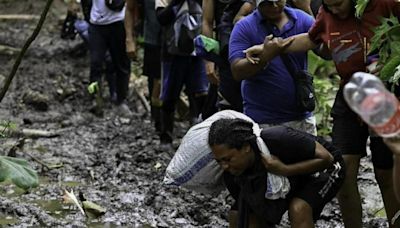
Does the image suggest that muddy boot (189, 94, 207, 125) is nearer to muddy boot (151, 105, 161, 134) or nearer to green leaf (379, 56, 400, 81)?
muddy boot (151, 105, 161, 134)

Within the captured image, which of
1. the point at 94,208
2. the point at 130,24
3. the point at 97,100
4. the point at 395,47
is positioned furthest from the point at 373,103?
the point at 97,100

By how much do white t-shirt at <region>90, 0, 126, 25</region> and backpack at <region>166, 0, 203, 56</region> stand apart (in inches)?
97.6

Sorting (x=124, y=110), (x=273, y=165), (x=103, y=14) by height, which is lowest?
(x=124, y=110)

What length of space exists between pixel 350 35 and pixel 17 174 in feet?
6.55

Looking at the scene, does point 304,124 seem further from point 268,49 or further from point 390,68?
point 390,68

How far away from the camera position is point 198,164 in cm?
495

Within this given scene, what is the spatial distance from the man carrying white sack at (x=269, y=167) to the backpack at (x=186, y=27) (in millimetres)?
3132

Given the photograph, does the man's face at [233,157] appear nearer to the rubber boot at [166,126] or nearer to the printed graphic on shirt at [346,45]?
the printed graphic on shirt at [346,45]

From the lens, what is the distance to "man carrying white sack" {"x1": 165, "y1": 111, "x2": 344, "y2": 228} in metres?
4.66

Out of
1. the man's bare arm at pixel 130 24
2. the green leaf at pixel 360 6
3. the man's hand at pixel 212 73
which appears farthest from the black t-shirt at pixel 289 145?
the man's bare arm at pixel 130 24

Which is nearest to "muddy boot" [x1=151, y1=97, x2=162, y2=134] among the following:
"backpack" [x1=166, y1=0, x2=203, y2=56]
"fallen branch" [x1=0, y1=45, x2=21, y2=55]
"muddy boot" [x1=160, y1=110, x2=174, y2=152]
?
"muddy boot" [x1=160, y1=110, x2=174, y2=152]

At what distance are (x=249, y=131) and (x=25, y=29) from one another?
12.1 m

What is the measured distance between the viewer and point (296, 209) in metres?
4.77

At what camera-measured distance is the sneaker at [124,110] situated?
36.2 ft
